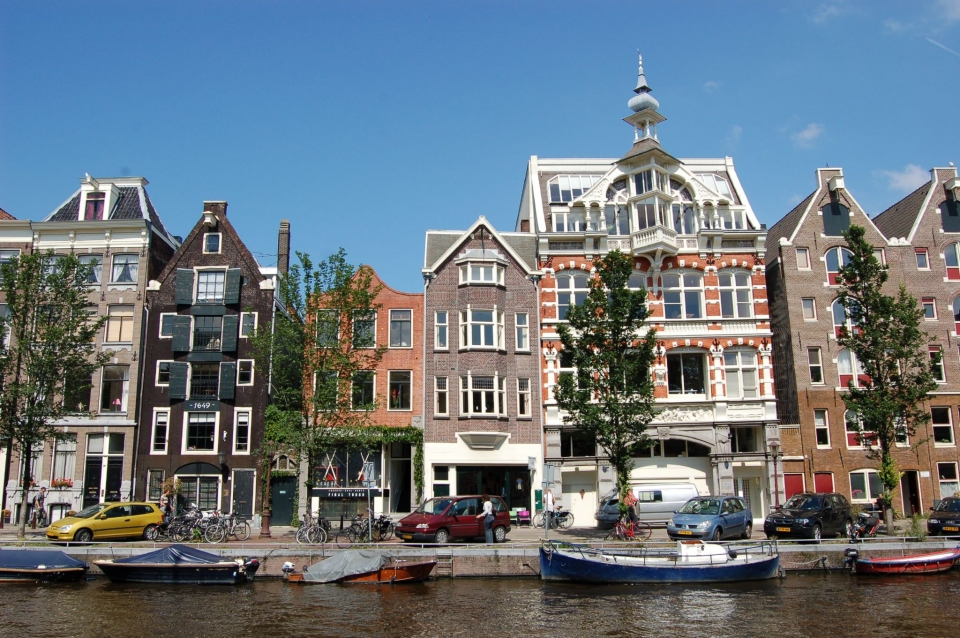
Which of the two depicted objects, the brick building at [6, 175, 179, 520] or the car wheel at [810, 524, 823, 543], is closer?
the car wheel at [810, 524, 823, 543]

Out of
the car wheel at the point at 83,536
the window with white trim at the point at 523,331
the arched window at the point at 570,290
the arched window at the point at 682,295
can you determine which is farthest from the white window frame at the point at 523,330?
the car wheel at the point at 83,536

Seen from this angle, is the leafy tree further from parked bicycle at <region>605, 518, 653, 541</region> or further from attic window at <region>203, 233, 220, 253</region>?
parked bicycle at <region>605, 518, 653, 541</region>

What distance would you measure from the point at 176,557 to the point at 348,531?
20.9ft

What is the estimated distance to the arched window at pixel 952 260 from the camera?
136 ft

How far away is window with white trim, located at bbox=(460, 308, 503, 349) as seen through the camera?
1531 inches

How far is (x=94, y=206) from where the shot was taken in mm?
41688

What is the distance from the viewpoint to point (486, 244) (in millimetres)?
40750

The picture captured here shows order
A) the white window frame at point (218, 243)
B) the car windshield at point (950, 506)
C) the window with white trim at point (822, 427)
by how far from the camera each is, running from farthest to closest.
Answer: the white window frame at point (218, 243)
the window with white trim at point (822, 427)
the car windshield at point (950, 506)

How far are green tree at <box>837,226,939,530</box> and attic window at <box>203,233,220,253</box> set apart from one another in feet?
99.2

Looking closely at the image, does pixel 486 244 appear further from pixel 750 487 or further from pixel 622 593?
pixel 622 593

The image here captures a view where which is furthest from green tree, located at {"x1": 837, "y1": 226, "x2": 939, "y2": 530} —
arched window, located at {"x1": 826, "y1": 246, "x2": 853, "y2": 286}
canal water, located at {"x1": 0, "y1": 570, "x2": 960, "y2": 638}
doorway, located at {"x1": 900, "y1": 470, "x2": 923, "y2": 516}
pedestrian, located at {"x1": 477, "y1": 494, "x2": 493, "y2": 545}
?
pedestrian, located at {"x1": 477, "y1": 494, "x2": 493, "y2": 545}

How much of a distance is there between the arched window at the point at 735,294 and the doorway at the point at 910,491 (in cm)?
1106

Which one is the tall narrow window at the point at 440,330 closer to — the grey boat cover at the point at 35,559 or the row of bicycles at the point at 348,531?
the row of bicycles at the point at 348,531

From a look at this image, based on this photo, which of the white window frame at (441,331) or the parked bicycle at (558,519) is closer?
the parked bicycle at (558,519)
